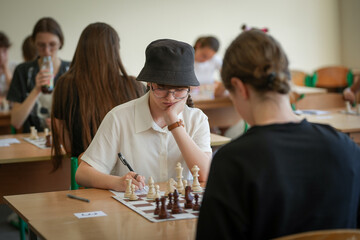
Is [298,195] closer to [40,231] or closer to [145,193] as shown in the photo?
[40,231]

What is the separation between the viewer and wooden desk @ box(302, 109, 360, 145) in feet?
13.3

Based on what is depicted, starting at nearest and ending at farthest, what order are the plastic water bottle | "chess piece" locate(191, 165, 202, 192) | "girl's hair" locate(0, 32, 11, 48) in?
1. "chess piece" locate(191, 165, 202, 192)
2. the plastic water bottle
3. "girl's hair" locate(0, 32, 11, 48)

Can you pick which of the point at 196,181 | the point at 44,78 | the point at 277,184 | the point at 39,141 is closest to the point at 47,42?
the point at 44,78

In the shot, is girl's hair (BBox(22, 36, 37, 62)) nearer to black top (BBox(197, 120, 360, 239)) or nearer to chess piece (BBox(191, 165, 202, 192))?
chess piece (BBox(191, 165, 202, 192))

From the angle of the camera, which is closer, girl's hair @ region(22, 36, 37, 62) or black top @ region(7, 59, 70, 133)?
black top @ region(7, 59, 70, 133)

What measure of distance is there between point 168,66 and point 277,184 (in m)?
1.08

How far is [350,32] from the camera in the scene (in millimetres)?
10039

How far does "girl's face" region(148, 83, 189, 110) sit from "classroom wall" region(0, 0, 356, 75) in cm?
555

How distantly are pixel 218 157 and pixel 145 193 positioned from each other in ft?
3.14

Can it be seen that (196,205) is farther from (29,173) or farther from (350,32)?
(350,32)

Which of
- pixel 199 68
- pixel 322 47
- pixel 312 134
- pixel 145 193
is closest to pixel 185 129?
pixel 145 193

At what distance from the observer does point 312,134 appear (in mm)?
1438

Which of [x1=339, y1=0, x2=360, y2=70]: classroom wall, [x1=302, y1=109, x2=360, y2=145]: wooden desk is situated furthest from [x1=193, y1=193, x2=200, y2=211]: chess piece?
[x1=339, y1=0, x2=360, y2=70]: classroom wall

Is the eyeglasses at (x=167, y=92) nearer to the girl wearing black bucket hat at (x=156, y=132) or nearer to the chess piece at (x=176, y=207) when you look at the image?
the girl wearing black bucket hat at (x=156, y=132)
